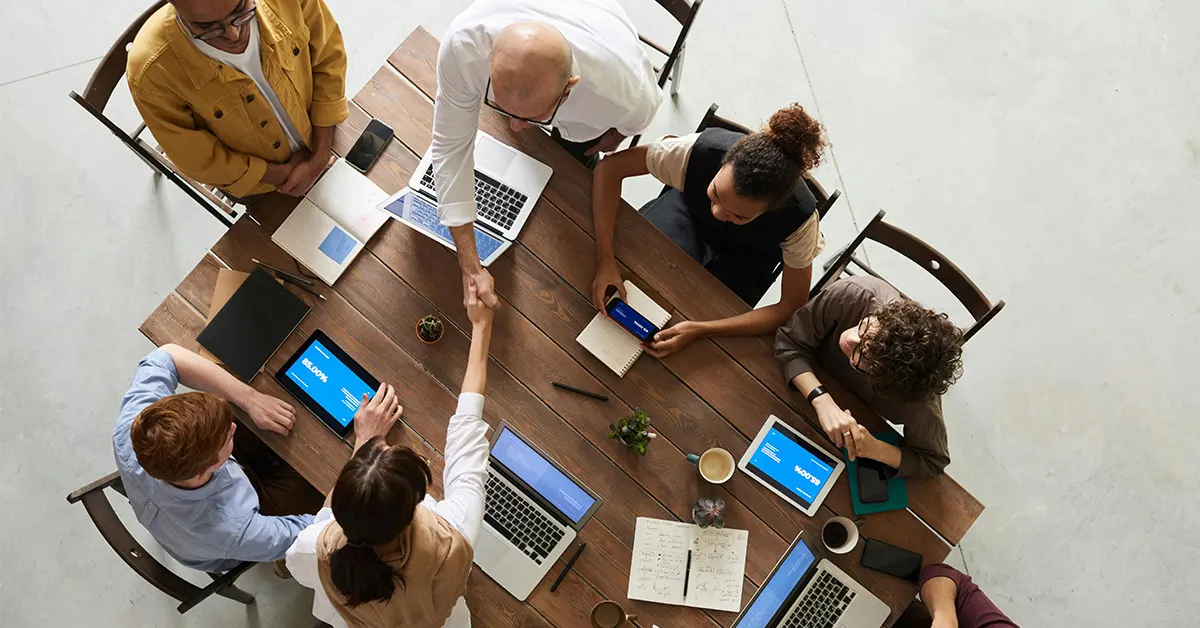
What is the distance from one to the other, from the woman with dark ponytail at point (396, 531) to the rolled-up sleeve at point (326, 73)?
85 cm

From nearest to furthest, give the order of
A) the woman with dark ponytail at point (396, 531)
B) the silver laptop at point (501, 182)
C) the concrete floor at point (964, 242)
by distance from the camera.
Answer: the woman with dark ponytail at point (396, 531) → the silver laptop at point (501, 182) → the concrete floor at point (964, 242)

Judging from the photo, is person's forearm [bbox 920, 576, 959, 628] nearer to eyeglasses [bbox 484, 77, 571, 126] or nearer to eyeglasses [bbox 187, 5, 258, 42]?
eyeglasses [bbox 484, 77, 571, 126]

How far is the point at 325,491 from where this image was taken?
2.13 metres

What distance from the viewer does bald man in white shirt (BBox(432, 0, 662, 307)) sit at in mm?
1864

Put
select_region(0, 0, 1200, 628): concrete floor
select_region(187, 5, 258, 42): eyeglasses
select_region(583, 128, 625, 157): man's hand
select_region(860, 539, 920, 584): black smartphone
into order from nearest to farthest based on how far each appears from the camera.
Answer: select_region(187, 5, 258, 42): eyeglasses → select_region(860, 539, 920, 584): black smartphone → select_region(583, 128, 625, 157): man's hand → select_region(0, 0, 1200, 628): concrete floor

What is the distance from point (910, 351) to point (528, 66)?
117cm

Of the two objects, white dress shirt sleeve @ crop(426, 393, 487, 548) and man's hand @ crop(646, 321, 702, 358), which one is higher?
man's hand @ crop(646, 321, 702, 358)

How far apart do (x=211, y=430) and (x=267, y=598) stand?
129cm

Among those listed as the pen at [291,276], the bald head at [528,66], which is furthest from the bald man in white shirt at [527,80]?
the pen at [291,276]

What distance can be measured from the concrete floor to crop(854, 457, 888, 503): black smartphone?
1.17m

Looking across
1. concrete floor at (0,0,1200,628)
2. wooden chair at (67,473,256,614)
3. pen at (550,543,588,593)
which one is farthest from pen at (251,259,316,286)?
A: concrete floor at (0,0,1200,628)

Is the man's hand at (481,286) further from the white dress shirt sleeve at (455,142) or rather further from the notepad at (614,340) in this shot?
the notepad at (614,340)

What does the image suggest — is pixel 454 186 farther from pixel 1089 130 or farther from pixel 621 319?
pixel 1089 130

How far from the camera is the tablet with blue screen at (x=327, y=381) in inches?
84.9
